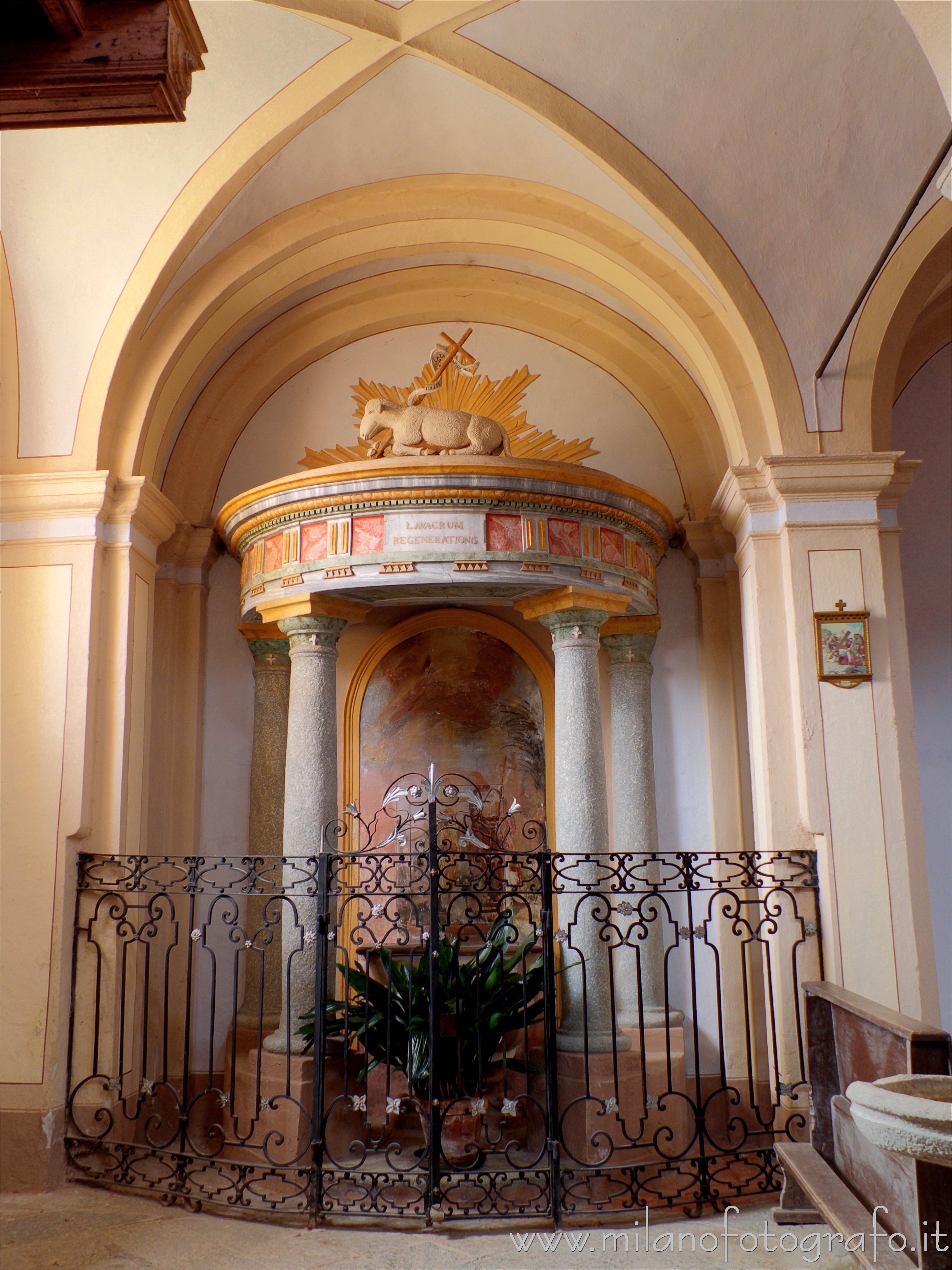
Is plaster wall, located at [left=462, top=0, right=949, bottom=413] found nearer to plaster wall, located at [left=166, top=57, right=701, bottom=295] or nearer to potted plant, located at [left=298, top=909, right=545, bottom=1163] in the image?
plaster wall, located at [left=166, top=57, right=701, bottom=295]

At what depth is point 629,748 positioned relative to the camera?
717 cm

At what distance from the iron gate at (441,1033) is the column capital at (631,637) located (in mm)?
1425

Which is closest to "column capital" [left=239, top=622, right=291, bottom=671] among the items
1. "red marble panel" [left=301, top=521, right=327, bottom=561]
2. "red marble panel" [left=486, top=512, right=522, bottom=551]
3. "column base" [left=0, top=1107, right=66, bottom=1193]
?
"red marble panel" [left=301, top=521, right=327, bottom=561]

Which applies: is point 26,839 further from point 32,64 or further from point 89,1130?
point 32,64

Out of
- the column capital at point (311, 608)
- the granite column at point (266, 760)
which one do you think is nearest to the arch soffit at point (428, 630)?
the granite column at point (266, 760)

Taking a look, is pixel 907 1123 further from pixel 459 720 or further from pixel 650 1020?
pixel 459 720

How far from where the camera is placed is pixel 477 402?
7918mm

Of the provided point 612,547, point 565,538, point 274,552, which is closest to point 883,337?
point 612,547

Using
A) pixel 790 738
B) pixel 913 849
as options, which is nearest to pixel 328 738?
pixel 790 738

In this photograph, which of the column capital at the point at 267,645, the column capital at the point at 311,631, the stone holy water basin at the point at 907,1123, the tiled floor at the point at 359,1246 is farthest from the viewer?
the column capital at the point at 267,645

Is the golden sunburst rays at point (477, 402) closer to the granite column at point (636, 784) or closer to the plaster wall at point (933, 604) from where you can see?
the granite column at point (636, 784)

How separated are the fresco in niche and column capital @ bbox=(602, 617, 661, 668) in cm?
74

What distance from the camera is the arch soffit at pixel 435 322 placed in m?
7.68

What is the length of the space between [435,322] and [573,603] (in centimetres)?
304
